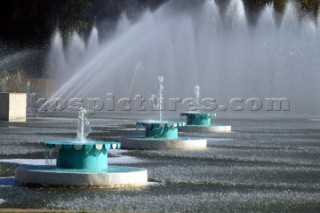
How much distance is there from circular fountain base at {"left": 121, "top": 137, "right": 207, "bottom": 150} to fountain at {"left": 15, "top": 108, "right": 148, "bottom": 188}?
6603 mm

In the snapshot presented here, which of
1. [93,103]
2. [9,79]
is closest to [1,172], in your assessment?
[93,103]

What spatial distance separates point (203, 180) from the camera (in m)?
14.8

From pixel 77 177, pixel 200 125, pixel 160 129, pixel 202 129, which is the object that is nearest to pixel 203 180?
pixel 77 177

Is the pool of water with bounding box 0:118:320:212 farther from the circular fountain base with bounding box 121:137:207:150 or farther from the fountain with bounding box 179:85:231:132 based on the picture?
the fountain with bounding box 179:85:231:132

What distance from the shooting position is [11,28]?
221 feet

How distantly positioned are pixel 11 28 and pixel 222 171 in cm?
5287

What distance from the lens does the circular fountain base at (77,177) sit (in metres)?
13.5

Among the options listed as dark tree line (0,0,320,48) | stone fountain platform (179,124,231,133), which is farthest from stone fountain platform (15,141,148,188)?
dark tree line (0,0,320,48)

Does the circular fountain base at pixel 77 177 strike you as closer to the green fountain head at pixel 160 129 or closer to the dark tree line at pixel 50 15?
the green fountain head at pixel 160 129

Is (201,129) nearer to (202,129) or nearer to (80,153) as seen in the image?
(202,129)

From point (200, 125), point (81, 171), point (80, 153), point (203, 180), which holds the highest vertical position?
point (200, 125)

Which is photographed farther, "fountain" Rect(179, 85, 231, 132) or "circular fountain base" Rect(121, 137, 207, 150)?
"fountain" Rect(179, 85, 231, 132)

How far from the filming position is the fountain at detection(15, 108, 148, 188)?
44.4ft

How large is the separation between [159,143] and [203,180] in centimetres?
641
